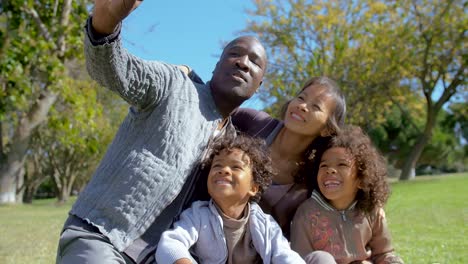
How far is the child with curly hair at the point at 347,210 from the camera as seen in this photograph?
9.59 ft

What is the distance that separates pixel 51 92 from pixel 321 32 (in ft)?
36.5

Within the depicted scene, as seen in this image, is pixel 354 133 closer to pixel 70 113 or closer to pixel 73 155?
pixel 70 113

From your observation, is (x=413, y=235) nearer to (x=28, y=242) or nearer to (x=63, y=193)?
(x=28, y=242)

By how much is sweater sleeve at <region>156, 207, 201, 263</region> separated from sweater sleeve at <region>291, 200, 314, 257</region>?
0.61m

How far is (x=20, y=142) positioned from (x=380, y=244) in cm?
1367

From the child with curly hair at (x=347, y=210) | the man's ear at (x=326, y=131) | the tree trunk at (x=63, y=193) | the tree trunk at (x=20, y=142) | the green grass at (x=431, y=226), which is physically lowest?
the tree trunk at (x=63, y=193)

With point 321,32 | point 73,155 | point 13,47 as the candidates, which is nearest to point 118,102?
point 73,155

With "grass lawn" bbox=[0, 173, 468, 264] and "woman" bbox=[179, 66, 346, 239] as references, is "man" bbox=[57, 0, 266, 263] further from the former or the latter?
"grass lawn" bbox=[0, 173, 468, 264]

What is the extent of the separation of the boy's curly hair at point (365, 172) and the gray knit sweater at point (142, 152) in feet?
2.84

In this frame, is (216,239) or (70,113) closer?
(216,239)

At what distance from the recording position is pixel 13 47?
11820 millimetres

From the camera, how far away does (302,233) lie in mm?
2930

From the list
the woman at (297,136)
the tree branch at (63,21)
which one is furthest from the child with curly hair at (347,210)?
the tree branch at (63,21)

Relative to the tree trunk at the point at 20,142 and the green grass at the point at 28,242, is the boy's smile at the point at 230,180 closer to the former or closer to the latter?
the green grass at the point at 28,242
